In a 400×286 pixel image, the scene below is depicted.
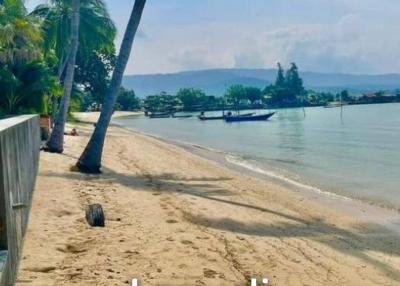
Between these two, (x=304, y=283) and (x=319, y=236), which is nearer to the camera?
(x=304, y=283)

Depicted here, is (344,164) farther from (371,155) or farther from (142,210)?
(142,210)

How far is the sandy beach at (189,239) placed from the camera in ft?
20.9

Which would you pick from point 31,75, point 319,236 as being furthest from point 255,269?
point 31,75

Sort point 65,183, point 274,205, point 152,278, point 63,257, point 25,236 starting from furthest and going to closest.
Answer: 1. point 274,205
2. point 65,183
3. point 25,236
4. point 63,257
5. point 152,278

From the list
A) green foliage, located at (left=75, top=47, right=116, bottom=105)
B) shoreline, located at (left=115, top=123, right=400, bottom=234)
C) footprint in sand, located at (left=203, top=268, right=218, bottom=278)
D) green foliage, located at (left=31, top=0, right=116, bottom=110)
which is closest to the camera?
footprint in sand, located at (left=203, top=268, right=218, bottom=278)

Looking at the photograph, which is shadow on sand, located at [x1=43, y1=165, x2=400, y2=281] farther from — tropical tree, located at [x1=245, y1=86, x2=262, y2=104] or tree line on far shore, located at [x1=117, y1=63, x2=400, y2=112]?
tropical tree, located at [x1=245, y1=86, x2=262, y2=104]

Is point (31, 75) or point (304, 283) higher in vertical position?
point (31, 75)

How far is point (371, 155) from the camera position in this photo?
3181 centimetres

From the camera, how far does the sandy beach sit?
6383mm

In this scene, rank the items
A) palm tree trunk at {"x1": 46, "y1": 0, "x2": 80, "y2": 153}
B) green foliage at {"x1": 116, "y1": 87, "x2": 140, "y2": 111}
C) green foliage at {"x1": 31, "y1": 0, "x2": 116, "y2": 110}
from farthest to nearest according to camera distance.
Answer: green foliage at {"x1": 116, "y1": 87, "x2": 140, "y2": 111} < green foliage at {"x1": 31, "y1": 0, "x2": 116, "y2": 110} < palm tree trunk at {"x1": 46, "y1": 0, "x2": 80, "y2": 153}

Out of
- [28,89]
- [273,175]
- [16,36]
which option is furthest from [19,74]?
[273,175]

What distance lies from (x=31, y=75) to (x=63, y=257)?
593 inches

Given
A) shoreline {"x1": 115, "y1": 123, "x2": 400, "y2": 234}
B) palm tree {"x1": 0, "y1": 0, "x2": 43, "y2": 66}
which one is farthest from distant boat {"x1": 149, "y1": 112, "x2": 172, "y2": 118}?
shoreline {"x1": 115, "y1": 123, "x2": 400, "y2": 234}

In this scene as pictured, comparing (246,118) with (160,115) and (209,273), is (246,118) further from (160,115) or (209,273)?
(209,273)
